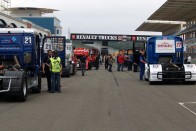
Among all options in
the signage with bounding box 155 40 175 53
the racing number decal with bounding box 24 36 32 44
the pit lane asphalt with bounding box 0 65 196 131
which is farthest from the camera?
the signage with bounding box 155 40 175 53

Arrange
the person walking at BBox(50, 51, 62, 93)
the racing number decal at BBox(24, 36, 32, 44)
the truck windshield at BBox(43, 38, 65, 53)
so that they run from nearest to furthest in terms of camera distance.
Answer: the racing number decal at BBox(24, 36, 32, 44) < the person walking at BBox(50, 51, 62, 93) < the truck windshield at BBox(43, 38, 65, 53)

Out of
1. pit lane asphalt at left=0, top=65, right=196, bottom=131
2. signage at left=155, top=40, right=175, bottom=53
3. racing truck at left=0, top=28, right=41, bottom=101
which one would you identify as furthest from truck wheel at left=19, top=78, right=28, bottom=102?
signage at left=155, top=40, right=175, bottom=53

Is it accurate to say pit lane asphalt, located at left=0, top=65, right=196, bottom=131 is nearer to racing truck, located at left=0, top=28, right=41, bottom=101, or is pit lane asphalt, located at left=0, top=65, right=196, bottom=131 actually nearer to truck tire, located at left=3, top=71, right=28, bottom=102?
truck tire, located at left=3, top=71, right=28, bottom=102

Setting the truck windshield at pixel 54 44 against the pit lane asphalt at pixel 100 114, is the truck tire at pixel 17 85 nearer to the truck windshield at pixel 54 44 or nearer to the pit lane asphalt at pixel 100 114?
the pit lane asphalt at pixel 100 114

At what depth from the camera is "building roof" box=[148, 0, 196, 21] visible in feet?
162

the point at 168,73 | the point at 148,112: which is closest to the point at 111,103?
the point at 148,112

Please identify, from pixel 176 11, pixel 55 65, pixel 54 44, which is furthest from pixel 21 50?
pixel 176 11

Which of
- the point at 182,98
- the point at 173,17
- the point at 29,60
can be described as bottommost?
the point at 182,98

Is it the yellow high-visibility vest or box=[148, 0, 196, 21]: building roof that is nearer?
the yellow high-visibility vest

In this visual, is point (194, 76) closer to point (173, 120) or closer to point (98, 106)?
point (98, 106)

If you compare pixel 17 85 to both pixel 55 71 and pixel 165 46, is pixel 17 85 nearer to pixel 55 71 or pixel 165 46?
pixel 55 71

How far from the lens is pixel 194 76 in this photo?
2164 cm

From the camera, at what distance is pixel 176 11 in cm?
5575

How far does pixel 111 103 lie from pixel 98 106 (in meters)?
0.85
